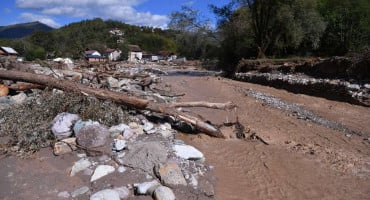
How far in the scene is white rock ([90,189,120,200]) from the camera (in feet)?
15.7

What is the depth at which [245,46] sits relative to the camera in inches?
1234

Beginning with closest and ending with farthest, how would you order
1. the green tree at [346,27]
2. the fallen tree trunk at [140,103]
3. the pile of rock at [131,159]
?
the pile of rock at [131,159], the fallen tree trunk at [140,103], the green tree at [346,27]

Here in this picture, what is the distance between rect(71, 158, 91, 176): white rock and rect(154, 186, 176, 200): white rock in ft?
4.68

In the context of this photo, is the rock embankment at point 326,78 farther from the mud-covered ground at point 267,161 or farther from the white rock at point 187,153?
the white rock at point 187,153

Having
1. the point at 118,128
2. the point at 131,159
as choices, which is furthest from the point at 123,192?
the point at 118,128

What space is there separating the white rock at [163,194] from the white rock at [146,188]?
0.43 ft

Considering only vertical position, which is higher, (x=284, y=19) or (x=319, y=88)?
(x=284, y=19)

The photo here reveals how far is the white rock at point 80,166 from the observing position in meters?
5.65

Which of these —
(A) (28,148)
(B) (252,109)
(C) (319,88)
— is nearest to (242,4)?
(C) (319,88)

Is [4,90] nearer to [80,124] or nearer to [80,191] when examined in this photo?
[80,124]

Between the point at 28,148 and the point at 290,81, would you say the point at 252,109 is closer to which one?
the point at 290,81

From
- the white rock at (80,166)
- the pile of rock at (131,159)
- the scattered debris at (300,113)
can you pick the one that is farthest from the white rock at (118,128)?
the scattered debris at (300,113)

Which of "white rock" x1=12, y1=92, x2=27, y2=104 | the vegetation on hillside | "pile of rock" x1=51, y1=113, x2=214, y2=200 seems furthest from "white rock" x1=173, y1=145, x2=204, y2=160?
the vegetation on hillside

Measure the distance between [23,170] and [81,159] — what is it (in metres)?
0.89
